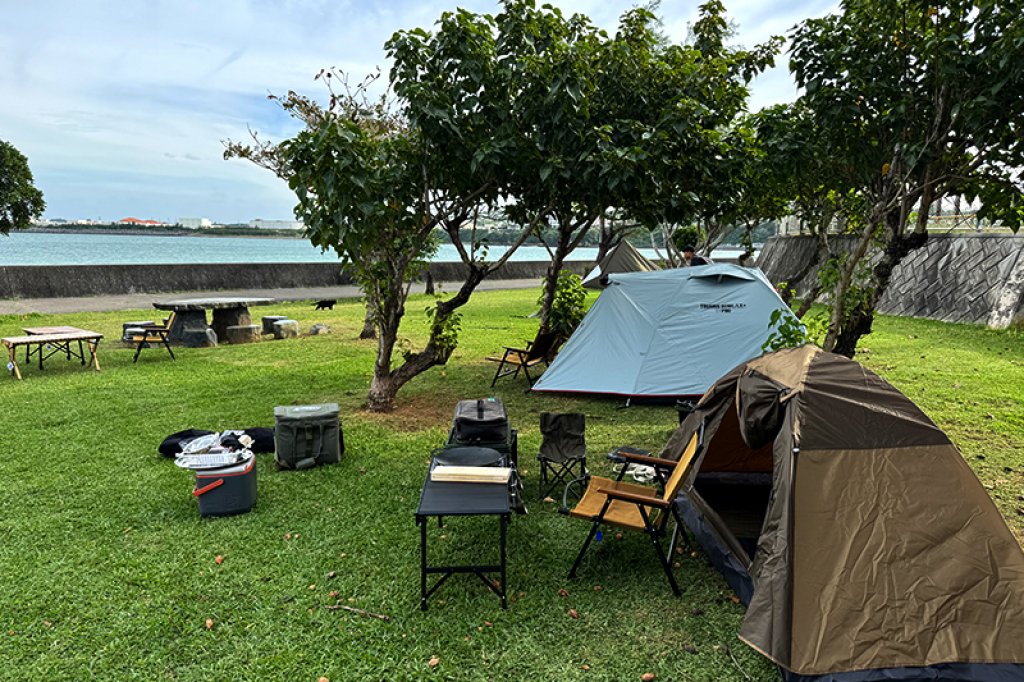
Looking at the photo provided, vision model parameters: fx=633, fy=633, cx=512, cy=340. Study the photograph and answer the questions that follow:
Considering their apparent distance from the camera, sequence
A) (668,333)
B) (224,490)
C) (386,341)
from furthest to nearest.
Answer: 1. (668,333)
2. (386,341)
3. (224,490)

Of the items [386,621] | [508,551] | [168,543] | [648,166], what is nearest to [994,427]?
[648,166]

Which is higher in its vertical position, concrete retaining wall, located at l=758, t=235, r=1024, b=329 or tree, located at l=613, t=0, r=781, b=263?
tree, located at l=613, t=0, r=781, b=263

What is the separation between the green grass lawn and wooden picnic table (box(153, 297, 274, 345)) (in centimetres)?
440

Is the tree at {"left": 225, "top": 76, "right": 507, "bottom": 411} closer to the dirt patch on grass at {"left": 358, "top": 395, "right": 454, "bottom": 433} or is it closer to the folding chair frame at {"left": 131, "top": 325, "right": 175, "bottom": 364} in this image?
the dirt patch on grass at {"left": 358, "top": 395, "right": 454, "bottom": 433}

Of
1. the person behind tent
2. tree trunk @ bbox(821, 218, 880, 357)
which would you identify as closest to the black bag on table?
tree trunk @ bbox(821, 218, 880, 357)

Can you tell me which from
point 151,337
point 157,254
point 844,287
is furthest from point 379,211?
point 157,254

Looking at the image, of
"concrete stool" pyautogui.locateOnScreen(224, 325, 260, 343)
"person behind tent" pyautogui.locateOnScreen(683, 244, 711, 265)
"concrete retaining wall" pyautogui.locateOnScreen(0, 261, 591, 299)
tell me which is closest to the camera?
"person behind tent" pyautogui.locateOnScreen(683, 244, 711, 265)

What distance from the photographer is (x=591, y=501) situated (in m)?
4.51

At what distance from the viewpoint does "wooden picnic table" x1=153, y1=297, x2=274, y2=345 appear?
12.6 metres

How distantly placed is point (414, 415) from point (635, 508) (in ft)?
13.9

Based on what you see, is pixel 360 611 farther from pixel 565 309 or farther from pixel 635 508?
pixel 565 309

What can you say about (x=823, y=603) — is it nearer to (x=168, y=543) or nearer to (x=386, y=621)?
(x=386, y=621)

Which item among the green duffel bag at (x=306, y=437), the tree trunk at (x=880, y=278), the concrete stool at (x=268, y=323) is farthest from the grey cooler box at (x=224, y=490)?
the concrete stool at (x=268, y=323)

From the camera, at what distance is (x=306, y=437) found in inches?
240
